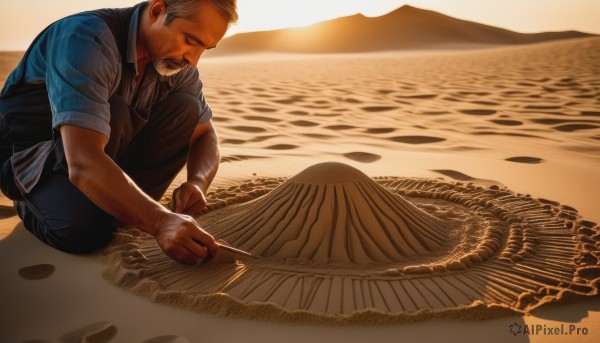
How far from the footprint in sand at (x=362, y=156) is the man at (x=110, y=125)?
112 cm

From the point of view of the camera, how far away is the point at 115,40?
5.49 ft

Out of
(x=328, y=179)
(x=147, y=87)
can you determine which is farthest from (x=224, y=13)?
(x=328, y=179)

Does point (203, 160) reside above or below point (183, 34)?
below

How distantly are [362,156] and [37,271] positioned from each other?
77.5 inches

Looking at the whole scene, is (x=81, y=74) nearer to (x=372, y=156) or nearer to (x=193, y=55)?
(x=193, y=55)

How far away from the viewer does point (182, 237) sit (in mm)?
1442

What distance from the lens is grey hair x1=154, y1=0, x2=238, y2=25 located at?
5.19 ft

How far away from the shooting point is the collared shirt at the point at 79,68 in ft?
4.87

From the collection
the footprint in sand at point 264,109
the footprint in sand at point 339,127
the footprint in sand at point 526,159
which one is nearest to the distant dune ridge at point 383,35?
the footprint in sand at point 264,109

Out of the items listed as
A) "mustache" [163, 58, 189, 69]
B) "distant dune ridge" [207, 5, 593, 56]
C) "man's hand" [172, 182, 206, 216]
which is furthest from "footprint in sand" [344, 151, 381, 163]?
"distant dune ridge" [207, 5, 593, 56]

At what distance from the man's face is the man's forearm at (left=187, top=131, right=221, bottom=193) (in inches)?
18.3

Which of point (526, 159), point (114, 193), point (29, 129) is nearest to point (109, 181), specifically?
point (114, 193)

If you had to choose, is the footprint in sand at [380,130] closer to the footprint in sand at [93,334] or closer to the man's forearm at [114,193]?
the man's forearm at [114,193]

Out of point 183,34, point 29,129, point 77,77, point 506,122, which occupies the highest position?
point 183,34
